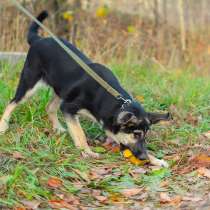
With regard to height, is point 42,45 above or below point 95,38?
above

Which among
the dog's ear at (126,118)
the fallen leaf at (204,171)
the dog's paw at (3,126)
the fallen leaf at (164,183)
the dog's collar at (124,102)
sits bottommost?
the fallen leaf at (204,171)

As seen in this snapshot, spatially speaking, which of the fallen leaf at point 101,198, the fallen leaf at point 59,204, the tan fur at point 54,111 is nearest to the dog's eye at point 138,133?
the fallen leaf at point 101,198

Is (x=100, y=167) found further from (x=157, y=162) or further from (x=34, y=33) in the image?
(x=34, y=33)

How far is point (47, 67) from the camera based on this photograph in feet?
23.5

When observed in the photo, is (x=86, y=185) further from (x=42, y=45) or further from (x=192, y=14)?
(x=192, y=14)

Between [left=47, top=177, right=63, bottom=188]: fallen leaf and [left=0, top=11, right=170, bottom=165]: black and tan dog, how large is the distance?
2.99 ft

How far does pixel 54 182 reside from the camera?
543 cm

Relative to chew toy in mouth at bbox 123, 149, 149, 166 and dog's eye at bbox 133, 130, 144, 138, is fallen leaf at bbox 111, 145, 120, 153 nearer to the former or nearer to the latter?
chew toy in mouth at bbox 123, 149, 149, 166

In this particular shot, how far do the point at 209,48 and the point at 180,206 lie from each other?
25.5 feet

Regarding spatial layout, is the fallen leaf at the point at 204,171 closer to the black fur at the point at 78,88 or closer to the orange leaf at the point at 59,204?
the black fur at the point at 78,88

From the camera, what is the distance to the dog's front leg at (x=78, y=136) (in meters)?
6.43

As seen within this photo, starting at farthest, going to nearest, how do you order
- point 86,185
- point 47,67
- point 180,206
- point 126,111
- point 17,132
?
point 47,67 < point 17,132 < point 126,111 < point 86,185 < point 180,206

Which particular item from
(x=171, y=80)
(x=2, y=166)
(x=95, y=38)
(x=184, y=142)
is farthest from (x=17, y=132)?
(x=95, y=38)

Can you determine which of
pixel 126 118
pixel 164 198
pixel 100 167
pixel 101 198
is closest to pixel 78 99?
pixel 126 118
